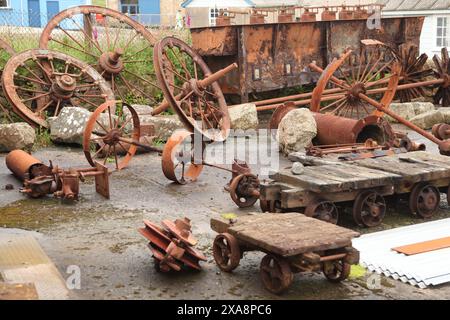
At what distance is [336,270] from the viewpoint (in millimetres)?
5445

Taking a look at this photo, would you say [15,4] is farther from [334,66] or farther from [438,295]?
[438,295]

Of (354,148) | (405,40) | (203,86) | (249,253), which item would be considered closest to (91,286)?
(249,253)

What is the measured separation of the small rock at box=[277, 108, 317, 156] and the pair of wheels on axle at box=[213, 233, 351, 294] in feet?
15.3

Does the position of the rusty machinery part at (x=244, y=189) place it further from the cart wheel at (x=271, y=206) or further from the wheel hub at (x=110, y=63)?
the wheel hub at (x=110, y=63)

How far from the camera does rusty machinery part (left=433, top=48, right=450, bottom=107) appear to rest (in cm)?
1477

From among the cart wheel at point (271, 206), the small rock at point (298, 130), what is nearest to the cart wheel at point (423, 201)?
the cart wheel at point (271, 206)

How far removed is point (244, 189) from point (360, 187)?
4.86 ft

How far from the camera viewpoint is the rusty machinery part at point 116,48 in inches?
520

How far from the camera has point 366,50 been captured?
14805mm

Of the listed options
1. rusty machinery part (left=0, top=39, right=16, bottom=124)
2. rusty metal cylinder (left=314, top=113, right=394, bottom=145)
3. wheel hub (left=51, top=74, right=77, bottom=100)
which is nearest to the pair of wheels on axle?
rusty metal cylinder (left=314, top=113, right=394, bottom=145)

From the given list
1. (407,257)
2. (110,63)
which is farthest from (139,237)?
(110,63)

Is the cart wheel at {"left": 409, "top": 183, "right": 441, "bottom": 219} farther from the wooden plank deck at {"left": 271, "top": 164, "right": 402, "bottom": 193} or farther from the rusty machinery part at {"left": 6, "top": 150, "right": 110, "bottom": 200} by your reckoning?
the rusty machinery part at {"left": 6, "top": 150, "right": 110, "bottom": 200}

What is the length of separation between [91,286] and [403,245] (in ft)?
9.30

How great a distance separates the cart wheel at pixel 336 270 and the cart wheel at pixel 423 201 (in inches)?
91.2
